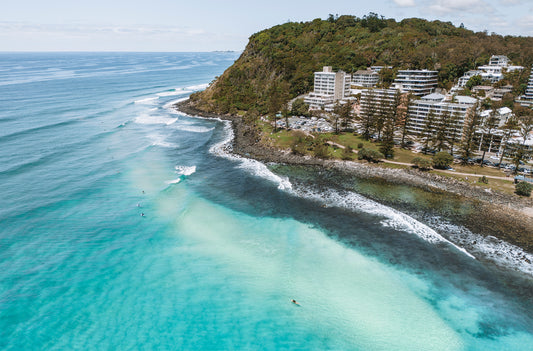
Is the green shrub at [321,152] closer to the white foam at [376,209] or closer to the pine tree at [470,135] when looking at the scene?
the white foam at [376,209]

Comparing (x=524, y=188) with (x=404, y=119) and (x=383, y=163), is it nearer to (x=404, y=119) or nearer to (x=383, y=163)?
(x=383, y=163)

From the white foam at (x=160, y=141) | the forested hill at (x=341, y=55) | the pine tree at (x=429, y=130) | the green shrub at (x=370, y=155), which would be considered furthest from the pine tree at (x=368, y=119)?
the white foam at (x=160, y=141)

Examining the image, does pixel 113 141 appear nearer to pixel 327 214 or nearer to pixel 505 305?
pixel 327 214

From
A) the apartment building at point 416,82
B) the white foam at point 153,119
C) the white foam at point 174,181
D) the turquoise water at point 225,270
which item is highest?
the apartment building at point 416,82

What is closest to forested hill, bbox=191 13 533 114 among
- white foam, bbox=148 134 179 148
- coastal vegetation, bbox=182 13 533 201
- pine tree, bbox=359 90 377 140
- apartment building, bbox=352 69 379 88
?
coastal vegetation, bbox=182 13 533 201

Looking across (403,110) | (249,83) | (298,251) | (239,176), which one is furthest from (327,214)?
(249,83)

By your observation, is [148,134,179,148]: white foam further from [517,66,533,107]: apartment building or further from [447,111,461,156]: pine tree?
[517,66,533,107]: apartment building
